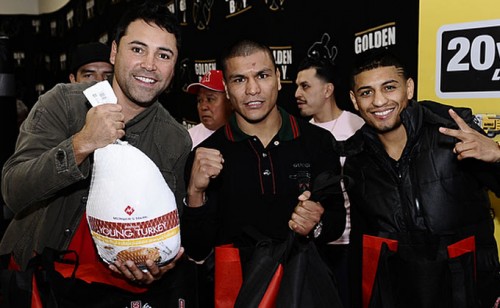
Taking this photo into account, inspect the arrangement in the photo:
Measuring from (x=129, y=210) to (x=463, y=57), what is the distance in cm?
137

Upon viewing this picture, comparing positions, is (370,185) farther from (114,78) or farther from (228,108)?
(228,108)

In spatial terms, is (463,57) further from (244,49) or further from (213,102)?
(213,102)

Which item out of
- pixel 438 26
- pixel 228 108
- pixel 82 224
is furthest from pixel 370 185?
pixel 228 108

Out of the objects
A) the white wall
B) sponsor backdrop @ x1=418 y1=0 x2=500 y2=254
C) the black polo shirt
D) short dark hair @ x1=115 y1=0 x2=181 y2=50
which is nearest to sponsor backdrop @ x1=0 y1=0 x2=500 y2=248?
sponsor backdrop @ x1=418 y1=0 x2=500 y2=254

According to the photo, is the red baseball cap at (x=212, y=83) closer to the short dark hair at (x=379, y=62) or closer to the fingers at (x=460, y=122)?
the short dark hair at (x=379, y=62)

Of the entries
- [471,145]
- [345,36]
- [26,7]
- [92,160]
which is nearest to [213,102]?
[345,36]

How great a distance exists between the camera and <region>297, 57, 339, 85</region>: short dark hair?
307 cm

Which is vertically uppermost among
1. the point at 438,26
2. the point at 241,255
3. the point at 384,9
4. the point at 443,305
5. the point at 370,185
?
the point at 384,9

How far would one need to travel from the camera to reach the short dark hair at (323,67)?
3.07 meters

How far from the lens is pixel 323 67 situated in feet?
10.1

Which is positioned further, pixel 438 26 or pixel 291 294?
pixel 438 26

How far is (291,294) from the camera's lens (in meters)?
1.26

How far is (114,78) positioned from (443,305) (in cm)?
118

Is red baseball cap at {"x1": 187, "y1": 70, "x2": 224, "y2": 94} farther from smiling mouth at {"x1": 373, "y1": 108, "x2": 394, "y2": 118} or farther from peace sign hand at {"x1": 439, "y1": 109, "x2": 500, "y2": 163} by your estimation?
peace sign hand at {"x1": 439, "y1": 109, "x2": 500, "y2": 163}
